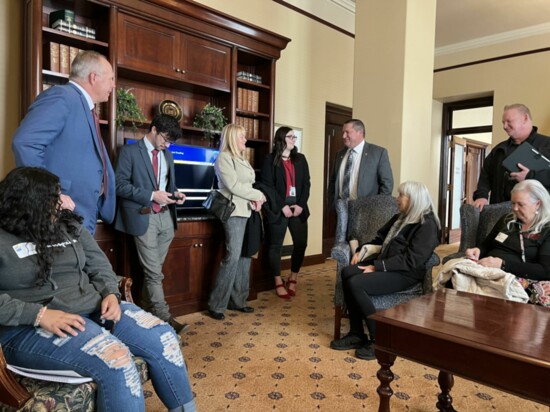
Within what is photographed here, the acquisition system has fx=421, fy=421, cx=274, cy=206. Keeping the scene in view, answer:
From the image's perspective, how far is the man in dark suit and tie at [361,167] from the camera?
3.51 m

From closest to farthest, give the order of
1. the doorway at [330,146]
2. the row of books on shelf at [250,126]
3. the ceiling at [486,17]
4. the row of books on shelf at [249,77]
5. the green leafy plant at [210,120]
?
the green leafy plant at [210,120] → the row of books on shelf at [249,77] → the row of books on shelf at [250,126] → the ceiling at [486,17] → the doorway at [330,146]

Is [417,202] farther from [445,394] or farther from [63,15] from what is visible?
[63,15]

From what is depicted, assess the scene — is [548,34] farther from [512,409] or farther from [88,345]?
[88,345]

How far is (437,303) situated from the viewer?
1.93 m

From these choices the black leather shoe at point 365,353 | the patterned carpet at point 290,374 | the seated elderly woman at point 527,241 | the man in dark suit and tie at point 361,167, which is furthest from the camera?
the man in dark suit and tie at point 361,167

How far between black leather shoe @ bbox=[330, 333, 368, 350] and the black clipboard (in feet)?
5.28

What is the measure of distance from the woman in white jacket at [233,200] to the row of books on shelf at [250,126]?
89 cm

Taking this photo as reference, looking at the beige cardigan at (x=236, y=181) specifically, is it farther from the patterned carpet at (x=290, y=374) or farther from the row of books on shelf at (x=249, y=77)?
the row of books on shelf at (x=249, y=77)

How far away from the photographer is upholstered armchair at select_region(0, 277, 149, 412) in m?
1.23

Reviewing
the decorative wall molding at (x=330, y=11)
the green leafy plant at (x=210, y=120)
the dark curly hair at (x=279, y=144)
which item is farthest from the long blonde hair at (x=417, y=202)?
the decorative wall molding at (x=330, y=11)

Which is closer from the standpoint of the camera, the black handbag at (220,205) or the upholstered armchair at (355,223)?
the upholstered armchair at (355,223)

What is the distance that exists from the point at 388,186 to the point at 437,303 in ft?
5.70

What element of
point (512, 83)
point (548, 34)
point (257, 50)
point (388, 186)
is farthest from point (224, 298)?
point (548, 34)

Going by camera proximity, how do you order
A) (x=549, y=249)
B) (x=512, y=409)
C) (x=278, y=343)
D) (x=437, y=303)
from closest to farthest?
(x=437, y=303) < (x=512, y=409) < (x=549, y=249) < (x=278, y=343)
